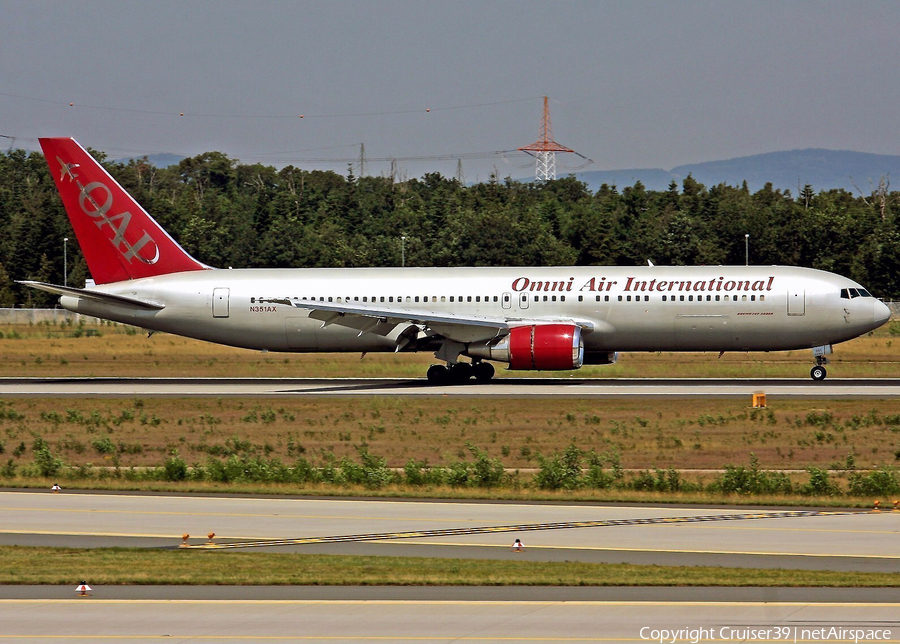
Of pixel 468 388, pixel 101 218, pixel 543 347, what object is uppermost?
pixel 101 218

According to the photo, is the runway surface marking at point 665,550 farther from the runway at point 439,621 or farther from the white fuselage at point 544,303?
the white fuselage at point 544,303

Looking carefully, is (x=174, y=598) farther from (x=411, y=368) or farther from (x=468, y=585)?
(x=411, y=368)

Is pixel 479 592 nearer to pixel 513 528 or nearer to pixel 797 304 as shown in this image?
pixel 513 528

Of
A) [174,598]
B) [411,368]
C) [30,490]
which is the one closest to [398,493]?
[30,490]

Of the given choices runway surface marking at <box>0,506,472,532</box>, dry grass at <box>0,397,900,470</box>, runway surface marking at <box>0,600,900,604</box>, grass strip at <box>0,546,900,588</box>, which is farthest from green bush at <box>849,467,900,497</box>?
runway surface marking at <box>0,600,900,604</box>

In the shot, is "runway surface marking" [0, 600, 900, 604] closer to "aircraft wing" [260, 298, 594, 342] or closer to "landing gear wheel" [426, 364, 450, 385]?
"aircraft wing" [260, 298, 594, 342]

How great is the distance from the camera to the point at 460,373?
4466 centimetres

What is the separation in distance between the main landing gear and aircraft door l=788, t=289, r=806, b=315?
11.8 metres

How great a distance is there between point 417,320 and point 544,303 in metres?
5.17

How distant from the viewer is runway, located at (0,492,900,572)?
16.2 metres

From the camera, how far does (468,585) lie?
1402 cm

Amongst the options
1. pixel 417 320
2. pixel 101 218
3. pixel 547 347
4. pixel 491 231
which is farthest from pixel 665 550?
pixel 491 231

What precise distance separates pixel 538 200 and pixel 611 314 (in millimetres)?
107650

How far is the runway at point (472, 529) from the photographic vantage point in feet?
53.0
